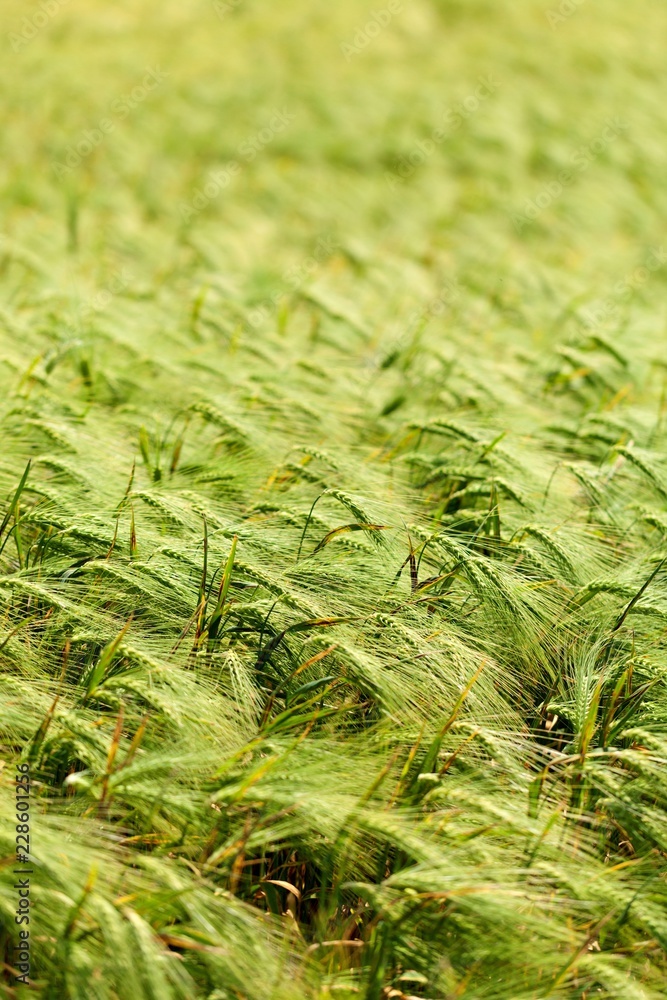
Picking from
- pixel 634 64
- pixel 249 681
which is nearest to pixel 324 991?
pixel 249 681

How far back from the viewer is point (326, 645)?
2004 mm

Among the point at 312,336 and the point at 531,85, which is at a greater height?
the point at 531,85

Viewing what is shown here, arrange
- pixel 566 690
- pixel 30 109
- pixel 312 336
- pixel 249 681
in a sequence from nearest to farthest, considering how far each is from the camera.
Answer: pixel 249 681 → pixel 566 690 → pixel 312 336 → pixel 30 109

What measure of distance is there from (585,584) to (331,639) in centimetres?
71

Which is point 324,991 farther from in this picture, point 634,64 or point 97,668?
point 634,64

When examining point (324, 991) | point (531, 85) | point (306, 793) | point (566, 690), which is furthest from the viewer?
point (531, 85)

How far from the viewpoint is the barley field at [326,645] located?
156cm

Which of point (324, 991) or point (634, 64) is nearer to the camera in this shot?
point (324, 991)

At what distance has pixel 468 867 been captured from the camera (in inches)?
63.1

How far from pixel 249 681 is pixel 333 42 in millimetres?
9260

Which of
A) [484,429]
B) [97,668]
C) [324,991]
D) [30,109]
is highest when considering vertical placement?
[30,109]

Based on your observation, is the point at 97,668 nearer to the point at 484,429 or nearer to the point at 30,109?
the point at 484,429

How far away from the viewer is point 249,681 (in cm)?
197

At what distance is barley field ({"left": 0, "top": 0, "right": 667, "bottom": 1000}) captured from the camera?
1562 millimetres
